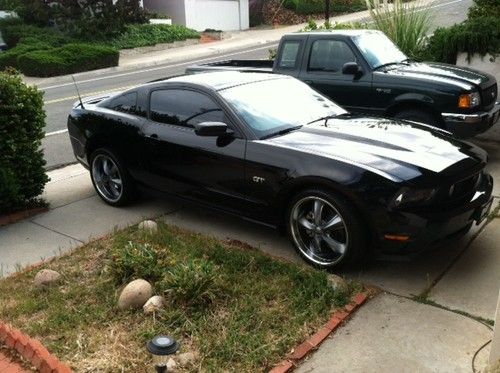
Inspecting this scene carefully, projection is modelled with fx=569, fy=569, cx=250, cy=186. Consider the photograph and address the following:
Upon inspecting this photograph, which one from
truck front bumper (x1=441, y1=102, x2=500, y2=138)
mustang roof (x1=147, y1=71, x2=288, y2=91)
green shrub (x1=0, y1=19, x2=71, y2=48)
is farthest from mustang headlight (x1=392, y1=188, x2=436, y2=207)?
green shrub (x1=0, y1=19, x2=71, y2=48)

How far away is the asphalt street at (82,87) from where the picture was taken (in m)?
9.24

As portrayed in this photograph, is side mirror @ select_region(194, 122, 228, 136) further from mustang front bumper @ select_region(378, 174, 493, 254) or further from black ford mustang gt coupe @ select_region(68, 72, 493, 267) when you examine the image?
mustang front bumper @ select_region(378, 174, 493, 254)

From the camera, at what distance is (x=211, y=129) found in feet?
15.7

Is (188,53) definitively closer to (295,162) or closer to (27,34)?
(27,34)

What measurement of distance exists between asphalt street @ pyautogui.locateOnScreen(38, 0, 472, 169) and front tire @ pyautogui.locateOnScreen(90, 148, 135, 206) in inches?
83.8

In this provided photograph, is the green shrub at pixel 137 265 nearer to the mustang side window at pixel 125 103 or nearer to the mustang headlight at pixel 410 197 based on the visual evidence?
the mustang headlight at pixel 410 197

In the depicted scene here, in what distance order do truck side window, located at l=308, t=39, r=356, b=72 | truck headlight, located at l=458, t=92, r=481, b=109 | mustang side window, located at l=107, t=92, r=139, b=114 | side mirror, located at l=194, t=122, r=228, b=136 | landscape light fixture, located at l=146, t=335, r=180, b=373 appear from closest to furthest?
landscape light fixture, located at l=146, t=335, r=180, b=373 < side mirror, located at l=194, t=122, r=228, b=136 < mustang side window, located at l=107, t=92, r=139, b=114 < truck headlight, located at l=458, t=92, r=481, b=109 < truck side window, located at l=308, t=39, r=356, b=72

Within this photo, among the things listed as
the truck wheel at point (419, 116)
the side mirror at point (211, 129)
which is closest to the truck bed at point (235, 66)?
the truck wheel at point (419, 116)

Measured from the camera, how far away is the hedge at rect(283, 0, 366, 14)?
35.0 metres

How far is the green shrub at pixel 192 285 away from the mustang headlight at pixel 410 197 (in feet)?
4.61

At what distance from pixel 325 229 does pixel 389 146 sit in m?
0.85

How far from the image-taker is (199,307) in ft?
13.0

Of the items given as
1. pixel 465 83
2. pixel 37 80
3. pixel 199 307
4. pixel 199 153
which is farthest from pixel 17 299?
pixel 37 80

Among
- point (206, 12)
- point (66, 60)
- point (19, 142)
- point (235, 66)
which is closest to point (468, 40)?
point (235, 66)
